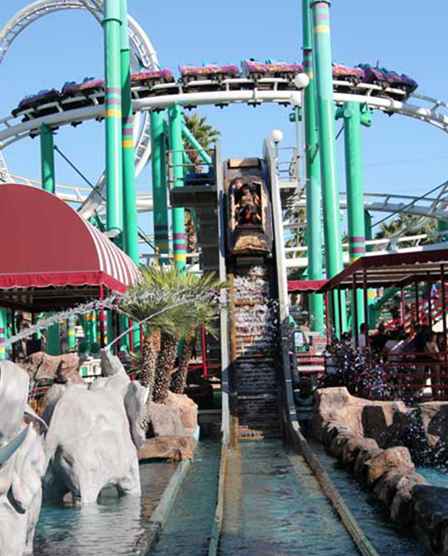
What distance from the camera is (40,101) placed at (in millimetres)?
39562

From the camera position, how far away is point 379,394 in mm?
15406

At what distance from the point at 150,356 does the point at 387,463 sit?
5.73m

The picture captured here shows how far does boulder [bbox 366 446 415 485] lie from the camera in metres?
9.84

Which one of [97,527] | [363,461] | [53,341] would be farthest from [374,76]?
[97,527]

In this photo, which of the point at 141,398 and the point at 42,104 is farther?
the point at 42,104

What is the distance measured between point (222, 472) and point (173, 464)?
0.88 metres

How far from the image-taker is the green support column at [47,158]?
126 feet

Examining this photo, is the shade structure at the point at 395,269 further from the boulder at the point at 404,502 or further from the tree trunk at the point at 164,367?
the boulder at the point at 404,502

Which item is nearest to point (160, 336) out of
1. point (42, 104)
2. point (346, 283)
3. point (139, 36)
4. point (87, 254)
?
point (87, 254)

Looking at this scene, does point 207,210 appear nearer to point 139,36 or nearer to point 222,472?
point 222,472

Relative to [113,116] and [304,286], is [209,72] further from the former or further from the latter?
[304,286]

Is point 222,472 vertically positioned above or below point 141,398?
below

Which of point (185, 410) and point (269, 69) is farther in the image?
point (269, 69)

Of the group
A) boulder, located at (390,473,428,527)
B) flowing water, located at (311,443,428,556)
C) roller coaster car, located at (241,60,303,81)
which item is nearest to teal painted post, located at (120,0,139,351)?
roller coaster car, located at (241,60,303,81)
